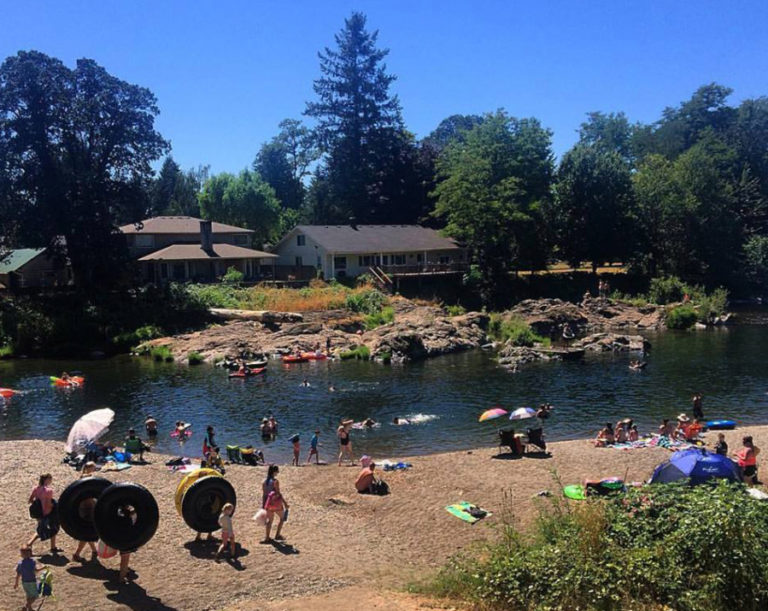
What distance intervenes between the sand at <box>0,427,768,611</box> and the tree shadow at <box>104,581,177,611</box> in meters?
0.03

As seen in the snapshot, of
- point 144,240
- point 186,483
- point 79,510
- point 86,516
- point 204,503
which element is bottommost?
point 204,503

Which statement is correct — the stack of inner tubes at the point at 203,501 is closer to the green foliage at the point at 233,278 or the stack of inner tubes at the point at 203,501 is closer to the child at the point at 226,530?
the child at the point at 226,530

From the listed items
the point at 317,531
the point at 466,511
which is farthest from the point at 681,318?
the point at 317,531

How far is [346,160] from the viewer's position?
8869 centimetres

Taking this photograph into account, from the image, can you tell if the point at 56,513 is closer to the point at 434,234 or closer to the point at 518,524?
the point at 518,524

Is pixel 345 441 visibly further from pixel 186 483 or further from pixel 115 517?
pixel 115 517

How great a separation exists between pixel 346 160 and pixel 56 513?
76.3m

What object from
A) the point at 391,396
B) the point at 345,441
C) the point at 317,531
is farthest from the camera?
the point at 391,396

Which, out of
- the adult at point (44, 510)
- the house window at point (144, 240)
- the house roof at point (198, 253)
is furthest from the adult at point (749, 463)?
the house window at point (144, 240)

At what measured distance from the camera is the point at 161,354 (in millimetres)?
49562

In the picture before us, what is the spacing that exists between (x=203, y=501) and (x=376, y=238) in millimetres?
58602

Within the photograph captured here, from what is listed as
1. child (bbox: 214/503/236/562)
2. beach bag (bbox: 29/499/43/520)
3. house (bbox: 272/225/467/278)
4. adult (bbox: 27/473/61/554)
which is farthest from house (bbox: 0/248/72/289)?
child (bbox: 214/503/236/562)

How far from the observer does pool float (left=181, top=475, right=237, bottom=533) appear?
661 inches

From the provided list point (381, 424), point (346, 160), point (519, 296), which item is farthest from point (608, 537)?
point (346, 160)
